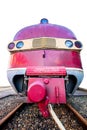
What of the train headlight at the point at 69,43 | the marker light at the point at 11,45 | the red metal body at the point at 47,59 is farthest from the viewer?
the marker light at the point at 11,45

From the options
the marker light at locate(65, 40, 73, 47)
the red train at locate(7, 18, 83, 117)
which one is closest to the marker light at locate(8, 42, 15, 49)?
the red train at locate(7, 18, 83, 117)

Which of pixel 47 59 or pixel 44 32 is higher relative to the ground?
pixel 44 32

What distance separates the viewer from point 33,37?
4.68 metres

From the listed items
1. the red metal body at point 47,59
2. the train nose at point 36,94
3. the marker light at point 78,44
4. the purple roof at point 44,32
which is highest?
the purple roof at point 44,32

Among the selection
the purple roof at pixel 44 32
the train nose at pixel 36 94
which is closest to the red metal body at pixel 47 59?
the purple roof at pixel 44 32

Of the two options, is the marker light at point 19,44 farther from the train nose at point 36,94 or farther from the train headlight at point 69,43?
the train nose at point 36,94

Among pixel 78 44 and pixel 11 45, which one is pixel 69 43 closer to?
pixel 78 44

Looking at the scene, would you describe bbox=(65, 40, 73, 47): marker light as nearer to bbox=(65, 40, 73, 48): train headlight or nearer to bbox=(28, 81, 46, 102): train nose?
bbox=(65, 40, 73, 48): train headlight

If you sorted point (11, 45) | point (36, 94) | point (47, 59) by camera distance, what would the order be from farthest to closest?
point (11, 45) < point (47, 59) < point (36, 94)

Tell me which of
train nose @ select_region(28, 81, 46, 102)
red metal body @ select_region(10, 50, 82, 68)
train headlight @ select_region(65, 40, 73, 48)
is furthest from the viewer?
train headlight @ select_region(65, 40, 73, 48)

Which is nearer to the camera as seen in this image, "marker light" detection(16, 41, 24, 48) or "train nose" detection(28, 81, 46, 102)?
"train nose" detection(28, 81, 46, 102)

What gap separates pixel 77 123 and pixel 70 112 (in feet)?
2.40

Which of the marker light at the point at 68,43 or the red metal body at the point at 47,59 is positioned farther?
the marker light at the point at 68,43

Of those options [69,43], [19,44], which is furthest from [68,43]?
[19,44]
